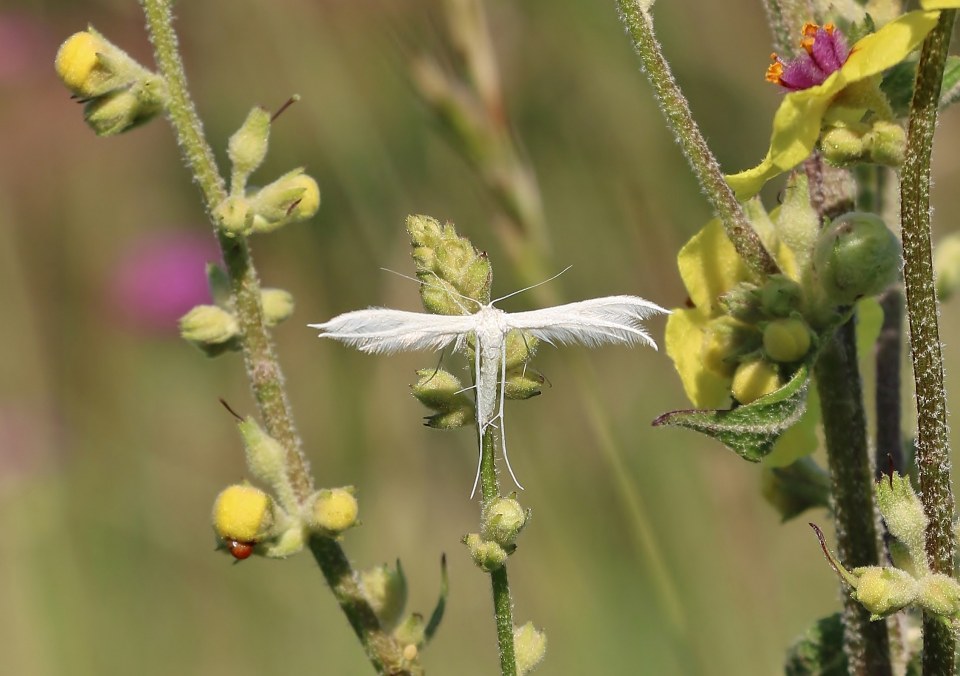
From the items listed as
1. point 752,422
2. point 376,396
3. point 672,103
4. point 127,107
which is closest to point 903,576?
point 752,422

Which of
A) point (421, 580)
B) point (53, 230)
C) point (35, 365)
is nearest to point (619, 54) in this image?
point (421, 580)

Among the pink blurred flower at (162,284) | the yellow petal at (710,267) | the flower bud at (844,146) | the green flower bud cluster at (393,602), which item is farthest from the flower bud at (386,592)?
the pink blurred flower at (162,284)

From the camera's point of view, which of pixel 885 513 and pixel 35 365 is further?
pixel 35 365

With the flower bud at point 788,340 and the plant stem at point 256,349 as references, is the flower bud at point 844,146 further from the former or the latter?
the plant stem at point 256,349

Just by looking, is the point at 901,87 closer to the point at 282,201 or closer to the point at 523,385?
the point at 523,385

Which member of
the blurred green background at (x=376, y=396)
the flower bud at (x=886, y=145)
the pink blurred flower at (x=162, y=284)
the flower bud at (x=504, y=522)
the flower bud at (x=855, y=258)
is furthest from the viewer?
the pink blurred flower at (x=162, y=284)

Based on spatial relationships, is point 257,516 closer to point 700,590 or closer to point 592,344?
point 592,344

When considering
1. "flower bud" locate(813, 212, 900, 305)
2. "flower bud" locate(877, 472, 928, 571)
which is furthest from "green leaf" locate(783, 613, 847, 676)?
"flower bud" locate(813, 212, 900, 305)
